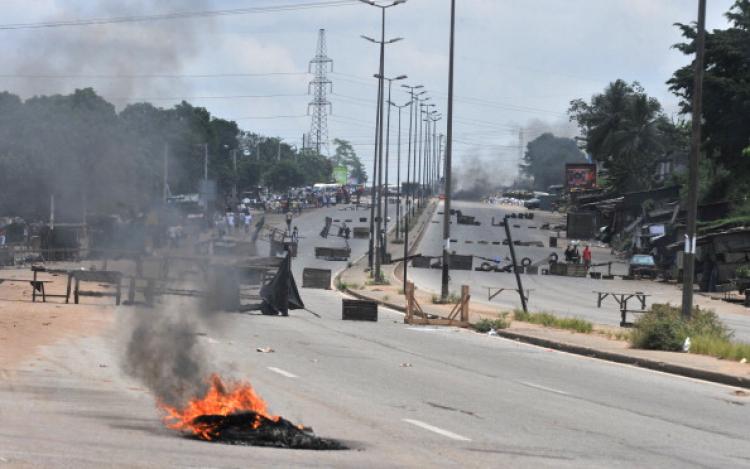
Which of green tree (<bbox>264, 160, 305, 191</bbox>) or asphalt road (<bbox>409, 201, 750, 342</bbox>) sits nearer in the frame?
asphalt road (<bbox>409, 201, 750, 342</bbox>)

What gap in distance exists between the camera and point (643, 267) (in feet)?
224

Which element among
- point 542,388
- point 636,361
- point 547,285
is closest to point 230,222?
point 636,361

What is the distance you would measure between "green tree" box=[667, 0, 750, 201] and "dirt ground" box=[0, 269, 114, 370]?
43500mm

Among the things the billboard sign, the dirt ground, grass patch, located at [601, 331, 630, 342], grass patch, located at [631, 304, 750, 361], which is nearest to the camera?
the dirt ground

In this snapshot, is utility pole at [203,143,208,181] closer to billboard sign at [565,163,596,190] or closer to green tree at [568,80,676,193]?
green tree at [568,80,676,193]

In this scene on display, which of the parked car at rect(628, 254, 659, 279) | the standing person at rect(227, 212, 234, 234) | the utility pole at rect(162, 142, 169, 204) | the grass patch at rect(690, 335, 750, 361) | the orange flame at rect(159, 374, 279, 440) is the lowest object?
the grass patch at rect(690, 335, 750, 361)

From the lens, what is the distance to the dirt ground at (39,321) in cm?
2016

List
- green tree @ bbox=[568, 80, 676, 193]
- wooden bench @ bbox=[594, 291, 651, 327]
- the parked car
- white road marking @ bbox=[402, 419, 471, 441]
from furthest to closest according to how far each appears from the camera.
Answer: green tree @ bbox=[568, 80, 676, 193] → the parked car → wooden bench @ bbox=[594, 291, 651, 327] → white road marking @ bbox=[402, 419, 471, 441]

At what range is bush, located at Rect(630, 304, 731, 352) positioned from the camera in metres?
24.8

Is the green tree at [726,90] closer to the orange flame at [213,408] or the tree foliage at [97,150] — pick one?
the tree foliage at [97,150]

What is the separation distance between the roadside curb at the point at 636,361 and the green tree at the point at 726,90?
42.5m

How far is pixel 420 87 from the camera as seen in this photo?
100938 mm

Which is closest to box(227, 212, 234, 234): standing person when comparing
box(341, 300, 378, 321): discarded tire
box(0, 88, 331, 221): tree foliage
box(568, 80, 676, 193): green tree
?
box(0, 88, 331, 221): tree foliage

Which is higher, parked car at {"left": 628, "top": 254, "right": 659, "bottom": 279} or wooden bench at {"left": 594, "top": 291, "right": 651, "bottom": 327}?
parked car at {"left": 628, "top": 254, "right": 659, "bottom": 279}
